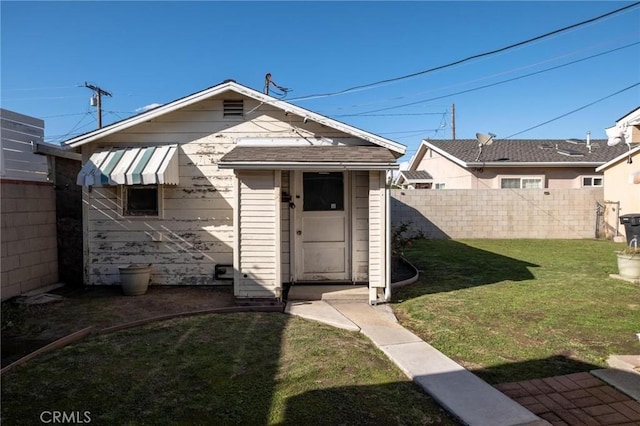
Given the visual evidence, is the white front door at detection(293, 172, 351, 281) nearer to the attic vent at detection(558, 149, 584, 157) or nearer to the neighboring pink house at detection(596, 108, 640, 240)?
the neighboring pink house at detection(596, 108, 640, 240)

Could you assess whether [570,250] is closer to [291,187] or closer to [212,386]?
[291,187]

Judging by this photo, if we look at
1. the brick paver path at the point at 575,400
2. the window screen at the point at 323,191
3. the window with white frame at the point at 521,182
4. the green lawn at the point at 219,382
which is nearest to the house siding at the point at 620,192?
the window with white frame at the point at 521,182

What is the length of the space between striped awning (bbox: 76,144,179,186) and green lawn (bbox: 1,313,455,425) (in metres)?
2.89

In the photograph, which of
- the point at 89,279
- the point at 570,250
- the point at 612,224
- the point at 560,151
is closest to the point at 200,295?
the point at 89,279

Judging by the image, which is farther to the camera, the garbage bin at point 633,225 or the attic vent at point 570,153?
the attic vent at point 570,153

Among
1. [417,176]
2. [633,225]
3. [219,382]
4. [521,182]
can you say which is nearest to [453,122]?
[417,176]

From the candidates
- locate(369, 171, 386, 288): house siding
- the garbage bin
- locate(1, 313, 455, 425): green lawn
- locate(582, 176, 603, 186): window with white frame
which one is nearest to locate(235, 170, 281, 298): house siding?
locate(1, 313, 455, 425): green lawn

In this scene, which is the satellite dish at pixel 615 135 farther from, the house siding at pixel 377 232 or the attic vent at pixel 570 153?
the attic vent at pixel 570 153

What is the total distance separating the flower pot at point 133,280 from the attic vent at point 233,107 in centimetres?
348

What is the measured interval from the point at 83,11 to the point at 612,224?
750 inches

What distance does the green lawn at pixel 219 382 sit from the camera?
324cm

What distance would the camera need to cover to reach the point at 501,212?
1650 centimetres

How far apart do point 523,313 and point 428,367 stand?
9.16 ft

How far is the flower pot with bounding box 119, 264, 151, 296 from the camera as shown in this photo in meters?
7.25
